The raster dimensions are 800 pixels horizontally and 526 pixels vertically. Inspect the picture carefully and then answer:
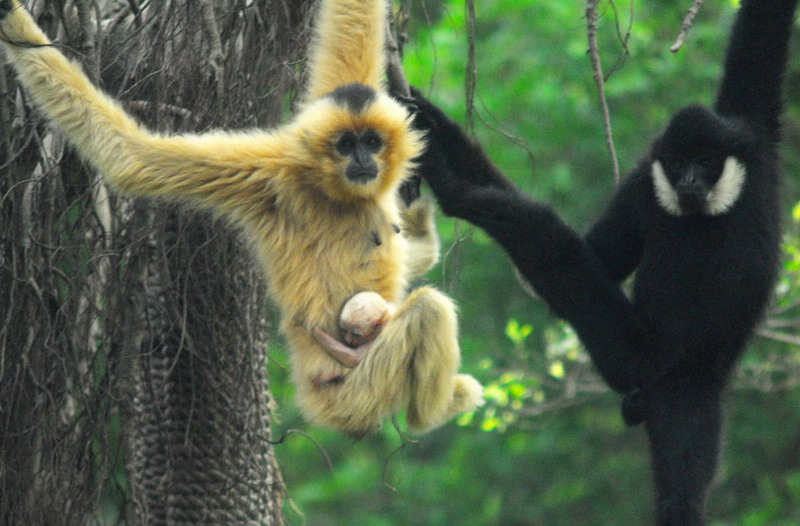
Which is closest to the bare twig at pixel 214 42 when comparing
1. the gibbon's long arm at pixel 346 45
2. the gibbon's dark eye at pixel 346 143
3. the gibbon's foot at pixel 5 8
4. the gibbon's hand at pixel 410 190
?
the gibbon's foot at pixel 5 8

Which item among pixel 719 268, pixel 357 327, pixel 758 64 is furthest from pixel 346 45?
pixel 719 268

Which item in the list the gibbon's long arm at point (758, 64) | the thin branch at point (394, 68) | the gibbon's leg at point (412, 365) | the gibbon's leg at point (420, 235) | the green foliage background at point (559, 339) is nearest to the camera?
the thin branch at point (394, 68)

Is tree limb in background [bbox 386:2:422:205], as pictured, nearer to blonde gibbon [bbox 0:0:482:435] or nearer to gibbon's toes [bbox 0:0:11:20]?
blonde gibbon [bbox 0:0:482:435]

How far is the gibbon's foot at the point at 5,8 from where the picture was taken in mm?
3382

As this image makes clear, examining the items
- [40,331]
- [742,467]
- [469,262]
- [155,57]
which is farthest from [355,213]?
[742,467]

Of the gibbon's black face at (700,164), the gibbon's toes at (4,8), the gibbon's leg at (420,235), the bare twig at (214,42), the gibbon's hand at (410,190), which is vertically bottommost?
the gibbon's leg at (420,235)

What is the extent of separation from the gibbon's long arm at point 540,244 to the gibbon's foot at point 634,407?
145 mm

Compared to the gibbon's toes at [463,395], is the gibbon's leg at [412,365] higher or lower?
higher

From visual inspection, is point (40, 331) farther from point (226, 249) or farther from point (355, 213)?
point (355, 213)

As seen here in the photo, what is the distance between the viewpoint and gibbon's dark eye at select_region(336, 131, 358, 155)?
13.8 ft

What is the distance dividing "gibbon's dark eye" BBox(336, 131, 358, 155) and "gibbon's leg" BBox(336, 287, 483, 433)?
66cm

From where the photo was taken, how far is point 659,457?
4.47 meters

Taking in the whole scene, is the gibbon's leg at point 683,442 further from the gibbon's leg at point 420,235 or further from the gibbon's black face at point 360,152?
the gibbon's black face at point 360,152

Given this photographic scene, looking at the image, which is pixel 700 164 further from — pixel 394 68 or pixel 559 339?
pixel 559 339
